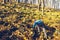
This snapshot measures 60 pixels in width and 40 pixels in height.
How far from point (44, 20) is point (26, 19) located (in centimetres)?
175

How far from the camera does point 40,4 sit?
21.0 meters

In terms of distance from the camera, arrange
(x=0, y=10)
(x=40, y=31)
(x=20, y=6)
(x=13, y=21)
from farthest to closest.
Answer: (x=20, y=6) < (x=0, y=10) < (x=13, y=21) < (x=40, y=31)

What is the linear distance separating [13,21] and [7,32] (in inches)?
74.1

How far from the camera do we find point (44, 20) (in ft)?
58.6

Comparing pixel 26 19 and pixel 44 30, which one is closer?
pixel 44 30

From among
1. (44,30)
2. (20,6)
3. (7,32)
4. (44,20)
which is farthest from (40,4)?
(7,32)

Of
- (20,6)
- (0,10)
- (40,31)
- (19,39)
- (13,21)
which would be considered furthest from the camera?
(20,6)

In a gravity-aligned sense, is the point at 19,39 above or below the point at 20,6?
below

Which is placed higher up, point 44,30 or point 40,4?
point 40,4

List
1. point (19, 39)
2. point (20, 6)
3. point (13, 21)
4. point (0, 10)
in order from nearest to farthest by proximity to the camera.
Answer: point (19, 39), point (13, 21), point (0, 10), point (20, 6)

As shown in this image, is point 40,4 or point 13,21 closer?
point 13,21

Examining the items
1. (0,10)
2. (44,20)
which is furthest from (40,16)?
(0,10)

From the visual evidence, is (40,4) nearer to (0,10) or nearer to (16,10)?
(16,10)

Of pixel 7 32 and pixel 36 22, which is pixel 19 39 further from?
pixel 36 22
